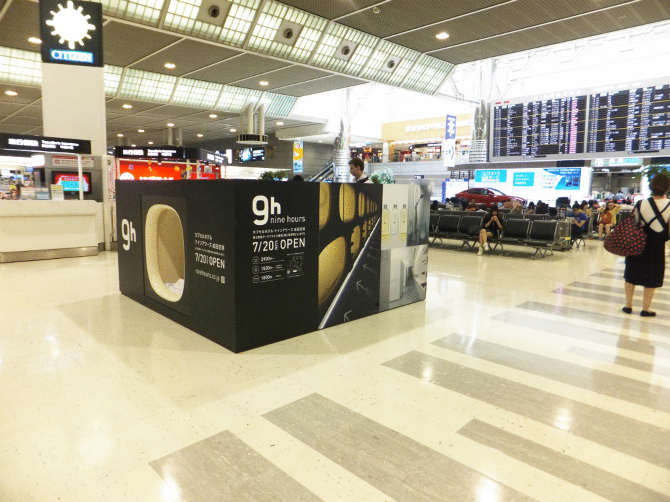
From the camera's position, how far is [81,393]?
3098 millimetres

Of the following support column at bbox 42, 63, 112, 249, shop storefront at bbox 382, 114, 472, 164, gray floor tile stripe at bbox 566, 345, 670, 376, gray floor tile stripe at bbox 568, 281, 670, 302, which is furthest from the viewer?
shop storefront at bbox 382, 114, 472, 164

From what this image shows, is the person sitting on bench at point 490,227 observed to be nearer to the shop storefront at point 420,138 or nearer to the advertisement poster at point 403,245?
the advertisement poster at point 403,245

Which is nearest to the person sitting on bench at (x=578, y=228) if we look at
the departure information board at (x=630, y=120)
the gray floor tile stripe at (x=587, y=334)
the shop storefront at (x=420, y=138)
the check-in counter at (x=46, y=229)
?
the departure information board at (x=630, y=120)

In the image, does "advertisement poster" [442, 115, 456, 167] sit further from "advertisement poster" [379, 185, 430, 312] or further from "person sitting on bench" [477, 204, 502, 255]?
"advertisement poster" [379, 185, 430, 312]

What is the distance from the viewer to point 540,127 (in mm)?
16141

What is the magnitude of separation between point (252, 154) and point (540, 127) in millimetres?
16699

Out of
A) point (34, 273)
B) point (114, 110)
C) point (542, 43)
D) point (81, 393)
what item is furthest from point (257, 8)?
point (114, 110)

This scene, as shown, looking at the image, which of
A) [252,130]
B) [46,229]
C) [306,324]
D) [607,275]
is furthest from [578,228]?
[252,130]

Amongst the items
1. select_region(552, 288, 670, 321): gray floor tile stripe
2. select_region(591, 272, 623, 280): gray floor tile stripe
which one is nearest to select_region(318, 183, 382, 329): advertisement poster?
select_region(552, 288, 670, 321): gray floor tile stripe

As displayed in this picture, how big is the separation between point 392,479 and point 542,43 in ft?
44.5

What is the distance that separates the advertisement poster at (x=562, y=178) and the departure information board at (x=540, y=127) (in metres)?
3.02

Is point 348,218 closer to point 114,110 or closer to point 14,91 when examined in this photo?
point 14,91

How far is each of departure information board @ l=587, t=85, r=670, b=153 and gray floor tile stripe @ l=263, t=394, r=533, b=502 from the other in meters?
15.3

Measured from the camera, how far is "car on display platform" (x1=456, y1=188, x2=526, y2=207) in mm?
20547
